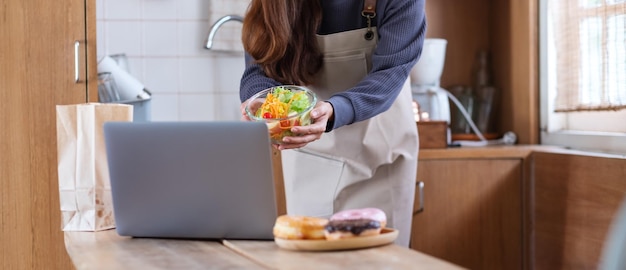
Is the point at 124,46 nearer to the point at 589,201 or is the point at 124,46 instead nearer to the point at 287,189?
the point at 287,189

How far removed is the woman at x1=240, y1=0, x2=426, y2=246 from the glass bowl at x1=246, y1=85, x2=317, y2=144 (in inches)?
4.0

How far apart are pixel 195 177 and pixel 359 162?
0.77 m

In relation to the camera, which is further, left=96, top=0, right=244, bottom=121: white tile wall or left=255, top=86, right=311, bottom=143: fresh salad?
left=96, top=0, right=244, bottom=121: white tile wall

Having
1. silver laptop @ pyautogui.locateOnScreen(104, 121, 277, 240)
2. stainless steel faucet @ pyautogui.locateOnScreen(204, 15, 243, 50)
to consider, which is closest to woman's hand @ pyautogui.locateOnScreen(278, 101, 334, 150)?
silver laptop @ pyautogui.locateOnScreen(104, 121, 277, 240)

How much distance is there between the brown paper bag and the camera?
1.56 m

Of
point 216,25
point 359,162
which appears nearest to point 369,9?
point 359,162

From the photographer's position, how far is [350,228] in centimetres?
118

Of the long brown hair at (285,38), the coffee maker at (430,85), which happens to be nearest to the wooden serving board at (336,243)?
the long brown hair at (285,38)

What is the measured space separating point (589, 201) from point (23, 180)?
1.63 metres

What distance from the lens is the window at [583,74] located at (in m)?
2.40

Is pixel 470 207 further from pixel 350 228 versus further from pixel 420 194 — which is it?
pixel 350 228

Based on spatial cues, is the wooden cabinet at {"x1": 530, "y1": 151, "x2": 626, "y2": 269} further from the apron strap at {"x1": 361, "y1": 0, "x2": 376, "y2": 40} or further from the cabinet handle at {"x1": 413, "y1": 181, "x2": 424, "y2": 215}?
the apron strap at {"x1": 361, "y1": 0, "x2": 376, "y2": 40}

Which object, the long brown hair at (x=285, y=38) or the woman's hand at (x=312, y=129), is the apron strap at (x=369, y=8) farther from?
the woman's hand at (x=312, y=129)

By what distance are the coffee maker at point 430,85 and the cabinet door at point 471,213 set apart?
1.08 ft
